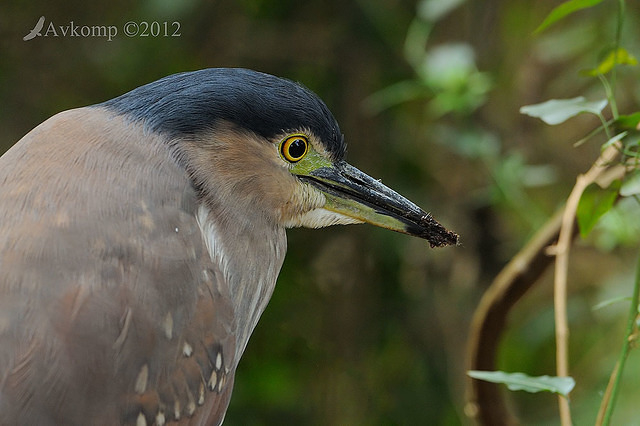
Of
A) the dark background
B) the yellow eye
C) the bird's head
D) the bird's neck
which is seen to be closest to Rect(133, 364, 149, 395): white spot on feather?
the bird's neck

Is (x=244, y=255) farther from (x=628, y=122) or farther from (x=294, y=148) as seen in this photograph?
(x=628, y=122)

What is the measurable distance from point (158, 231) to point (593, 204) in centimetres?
70

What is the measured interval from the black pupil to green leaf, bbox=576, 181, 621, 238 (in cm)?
53

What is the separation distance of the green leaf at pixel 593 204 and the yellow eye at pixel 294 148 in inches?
20.6

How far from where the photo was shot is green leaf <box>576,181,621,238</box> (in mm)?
1466

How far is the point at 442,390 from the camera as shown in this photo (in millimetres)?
3320

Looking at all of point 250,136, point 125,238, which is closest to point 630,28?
point 250,136

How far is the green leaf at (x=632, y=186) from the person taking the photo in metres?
1.46

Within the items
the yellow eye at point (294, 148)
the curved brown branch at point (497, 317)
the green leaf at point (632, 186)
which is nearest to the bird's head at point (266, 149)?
the yellow eye at point (294, 148)

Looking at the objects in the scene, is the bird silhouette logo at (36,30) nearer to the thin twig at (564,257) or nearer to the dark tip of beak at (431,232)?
the dark tip of beak at (431,232)

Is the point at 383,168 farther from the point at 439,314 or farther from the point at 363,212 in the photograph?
the point at 363,212

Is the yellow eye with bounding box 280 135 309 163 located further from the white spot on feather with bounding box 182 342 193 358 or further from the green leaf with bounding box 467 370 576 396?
the green leaf with bounding box 467 370 576 396

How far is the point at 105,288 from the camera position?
1400 millimetres

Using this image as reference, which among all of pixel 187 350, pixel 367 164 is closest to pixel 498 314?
pixel 187 350
